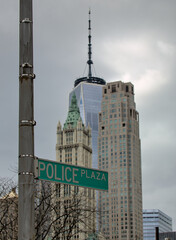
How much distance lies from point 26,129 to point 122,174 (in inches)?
7259

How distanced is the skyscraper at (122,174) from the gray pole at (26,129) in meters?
177

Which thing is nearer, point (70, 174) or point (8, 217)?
point (70, 174)

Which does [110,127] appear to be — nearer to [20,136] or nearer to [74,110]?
[74,110]

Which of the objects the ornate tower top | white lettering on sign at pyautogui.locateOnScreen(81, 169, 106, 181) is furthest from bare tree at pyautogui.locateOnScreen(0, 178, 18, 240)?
the ornate tower top

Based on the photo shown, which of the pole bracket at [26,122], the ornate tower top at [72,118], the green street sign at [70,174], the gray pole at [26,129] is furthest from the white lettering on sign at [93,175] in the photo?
the ornate tower top at [72,118]

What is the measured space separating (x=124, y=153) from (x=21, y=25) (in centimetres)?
18547

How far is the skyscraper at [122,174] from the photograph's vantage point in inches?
7377

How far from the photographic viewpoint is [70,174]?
431 inches

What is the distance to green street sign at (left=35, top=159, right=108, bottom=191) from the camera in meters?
10.4

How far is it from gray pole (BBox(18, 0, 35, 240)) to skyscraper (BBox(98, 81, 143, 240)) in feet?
579

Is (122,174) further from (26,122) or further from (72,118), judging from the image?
(26,122)

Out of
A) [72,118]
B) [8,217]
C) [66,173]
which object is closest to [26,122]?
[66,173]

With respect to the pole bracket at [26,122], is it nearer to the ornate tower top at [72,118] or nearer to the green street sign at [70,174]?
the green street sign at [70,174]

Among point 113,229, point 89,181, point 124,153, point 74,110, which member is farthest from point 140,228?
point 89,181
